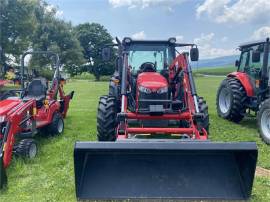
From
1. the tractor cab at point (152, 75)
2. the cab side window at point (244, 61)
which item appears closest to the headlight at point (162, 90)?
the tractor cab at point (152, 75)

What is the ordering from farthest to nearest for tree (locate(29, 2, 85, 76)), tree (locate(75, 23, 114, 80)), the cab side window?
tree (locate(75, 23, 114, 80)) < tree (locate(29, 2, 85, 76)) < the cab side window

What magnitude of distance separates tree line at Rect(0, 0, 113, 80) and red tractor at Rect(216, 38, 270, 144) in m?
3.42

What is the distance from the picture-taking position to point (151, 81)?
22.4 ft

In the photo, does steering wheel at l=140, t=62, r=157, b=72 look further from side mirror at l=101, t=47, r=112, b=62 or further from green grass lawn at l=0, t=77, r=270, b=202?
green grass lawn at l=0, t=77, r=270, b=202

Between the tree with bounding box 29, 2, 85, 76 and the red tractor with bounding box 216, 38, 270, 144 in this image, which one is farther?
the tree with bounding box 29, 2, 85, 76

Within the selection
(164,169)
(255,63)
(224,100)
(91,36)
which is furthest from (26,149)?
(91,36)

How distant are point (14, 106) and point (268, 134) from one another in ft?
15.0

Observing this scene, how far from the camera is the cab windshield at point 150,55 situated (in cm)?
788

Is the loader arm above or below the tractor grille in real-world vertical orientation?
below

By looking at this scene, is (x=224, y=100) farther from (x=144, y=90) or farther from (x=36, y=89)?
(x=36, y=89)

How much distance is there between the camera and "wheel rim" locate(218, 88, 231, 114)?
1057 centimetres

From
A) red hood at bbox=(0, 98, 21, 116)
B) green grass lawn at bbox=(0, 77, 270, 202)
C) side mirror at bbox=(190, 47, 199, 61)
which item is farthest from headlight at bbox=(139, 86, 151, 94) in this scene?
red hood at bbox=(0, 98, 21, 116)

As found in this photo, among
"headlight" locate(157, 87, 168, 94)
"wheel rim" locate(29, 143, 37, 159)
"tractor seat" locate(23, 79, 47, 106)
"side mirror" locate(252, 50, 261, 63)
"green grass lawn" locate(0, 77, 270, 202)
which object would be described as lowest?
"green grass lawn" locate(0, 77, 270, 202)

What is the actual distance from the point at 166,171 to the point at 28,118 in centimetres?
302
